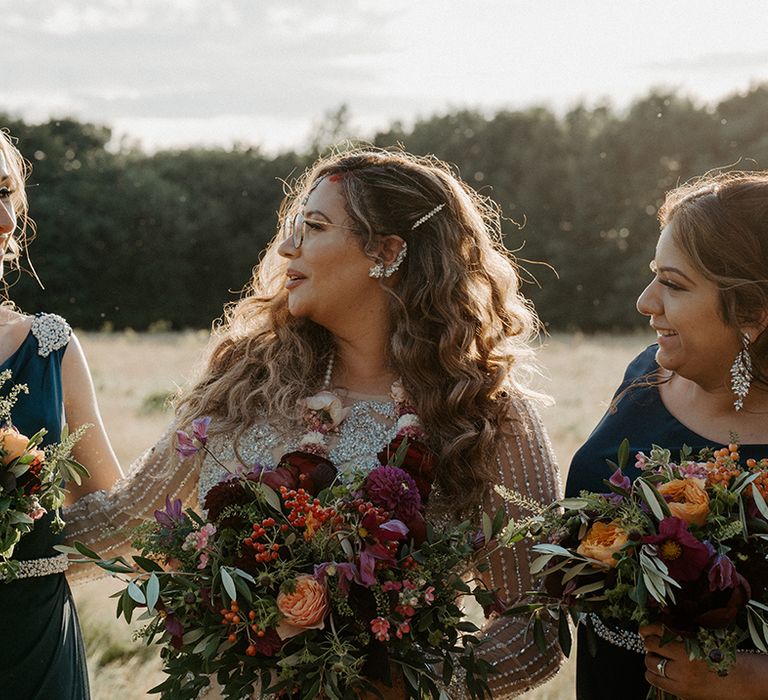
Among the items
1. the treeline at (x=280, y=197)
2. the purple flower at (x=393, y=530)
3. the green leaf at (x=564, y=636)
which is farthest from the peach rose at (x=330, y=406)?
the treeline at (x=280, y=197)

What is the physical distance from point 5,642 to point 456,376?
1.72 meters

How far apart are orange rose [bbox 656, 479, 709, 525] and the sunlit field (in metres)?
1.28

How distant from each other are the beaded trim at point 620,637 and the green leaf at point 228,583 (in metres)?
1.18

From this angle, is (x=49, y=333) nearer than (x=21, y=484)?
No

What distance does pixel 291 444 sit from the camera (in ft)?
10.9

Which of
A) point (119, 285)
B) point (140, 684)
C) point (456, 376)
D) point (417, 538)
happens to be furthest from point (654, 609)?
point (119, 285)

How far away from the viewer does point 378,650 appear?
257cm

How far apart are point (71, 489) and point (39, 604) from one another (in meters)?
0.48

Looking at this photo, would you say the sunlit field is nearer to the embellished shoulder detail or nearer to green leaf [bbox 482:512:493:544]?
the embellished shoulder detail

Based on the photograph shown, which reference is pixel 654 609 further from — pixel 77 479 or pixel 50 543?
pixel 50 543

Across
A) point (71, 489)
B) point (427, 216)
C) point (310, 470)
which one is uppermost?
point (427, 216)

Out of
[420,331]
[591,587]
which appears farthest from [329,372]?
[591,587]

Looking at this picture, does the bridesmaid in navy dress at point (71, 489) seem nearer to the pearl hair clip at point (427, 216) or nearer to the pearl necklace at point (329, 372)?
the pearl necklace at point (329, 372)

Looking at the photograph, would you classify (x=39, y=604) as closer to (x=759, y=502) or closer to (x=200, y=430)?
(x=200, y=430)
